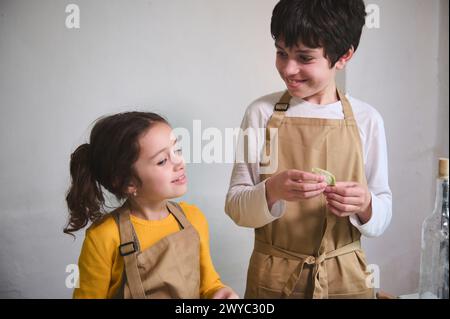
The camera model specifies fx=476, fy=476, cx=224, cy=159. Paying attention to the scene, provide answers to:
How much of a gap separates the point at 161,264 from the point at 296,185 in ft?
1.07

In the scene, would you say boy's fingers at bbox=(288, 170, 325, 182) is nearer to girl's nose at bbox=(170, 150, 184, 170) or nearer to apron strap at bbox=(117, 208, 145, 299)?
girl's nose at bbox=(170, 150, 184, 170)

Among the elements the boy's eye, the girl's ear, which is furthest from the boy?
the girl's ear

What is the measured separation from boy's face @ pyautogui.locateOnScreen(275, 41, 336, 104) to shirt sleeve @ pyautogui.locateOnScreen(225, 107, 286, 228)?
0.11 m

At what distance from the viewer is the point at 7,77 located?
1.04 metres

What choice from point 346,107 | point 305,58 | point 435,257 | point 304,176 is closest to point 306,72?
point 305,58

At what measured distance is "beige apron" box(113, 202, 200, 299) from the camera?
38.3 inches

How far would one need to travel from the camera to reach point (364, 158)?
3.67ft

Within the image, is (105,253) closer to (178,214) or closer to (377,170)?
(178,214)

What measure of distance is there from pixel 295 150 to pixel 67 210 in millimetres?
532

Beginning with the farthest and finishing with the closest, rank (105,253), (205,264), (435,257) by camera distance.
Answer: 1. (435,257)
2. (205,264)
3. (105,253)

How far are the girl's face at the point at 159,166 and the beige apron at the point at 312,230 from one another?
8.2 inches
